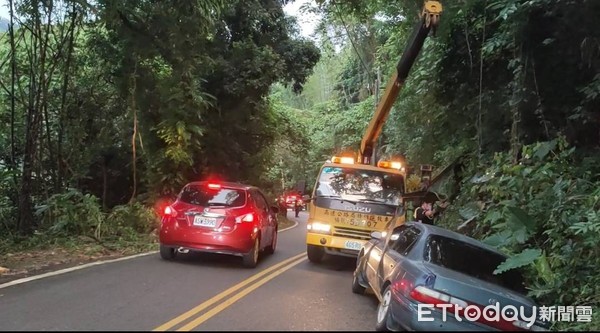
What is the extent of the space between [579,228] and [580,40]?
15.9ft

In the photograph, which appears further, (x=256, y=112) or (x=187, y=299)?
(x=256, y=112)

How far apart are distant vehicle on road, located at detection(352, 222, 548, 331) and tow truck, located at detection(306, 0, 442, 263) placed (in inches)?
122

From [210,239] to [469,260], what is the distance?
16.6 ft

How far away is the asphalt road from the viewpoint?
19.8 feet

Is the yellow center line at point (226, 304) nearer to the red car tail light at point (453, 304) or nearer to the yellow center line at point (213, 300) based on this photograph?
the yellow center line at point (213, 300)

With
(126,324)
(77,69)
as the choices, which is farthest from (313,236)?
(77,69)

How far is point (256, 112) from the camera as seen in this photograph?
21.6m

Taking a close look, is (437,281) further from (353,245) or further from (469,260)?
(353,245)

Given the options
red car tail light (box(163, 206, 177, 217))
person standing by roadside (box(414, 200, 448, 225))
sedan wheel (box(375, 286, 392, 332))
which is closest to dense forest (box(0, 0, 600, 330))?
person standing by roadside (box(414, 200, 448, 225))

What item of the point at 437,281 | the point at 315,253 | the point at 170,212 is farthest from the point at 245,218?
the point at 437,281

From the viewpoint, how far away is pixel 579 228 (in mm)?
7754

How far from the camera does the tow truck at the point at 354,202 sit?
37.2 ft

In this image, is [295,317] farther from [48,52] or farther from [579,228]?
[48,52]

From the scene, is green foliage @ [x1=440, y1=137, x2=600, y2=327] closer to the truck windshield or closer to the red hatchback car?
the truck windshield
